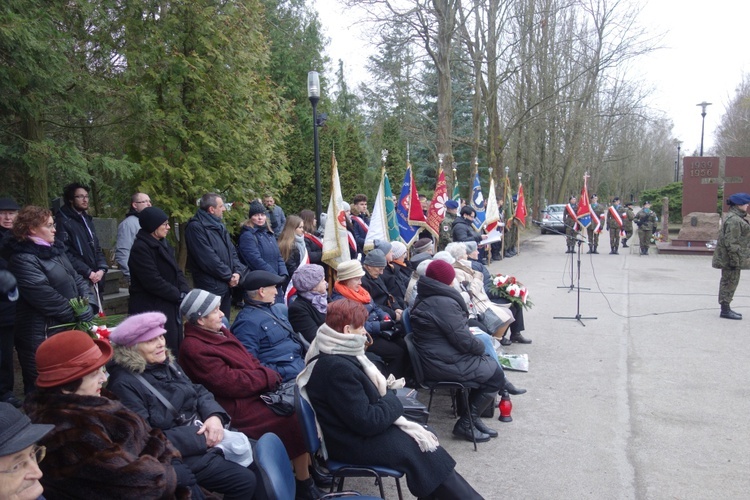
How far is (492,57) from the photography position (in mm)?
20375

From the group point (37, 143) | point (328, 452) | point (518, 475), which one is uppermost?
point (37, 143)

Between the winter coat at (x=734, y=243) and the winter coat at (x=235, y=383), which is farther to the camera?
the winter coat at (x=734, y=243)

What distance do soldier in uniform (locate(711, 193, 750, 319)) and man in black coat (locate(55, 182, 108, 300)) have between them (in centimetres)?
944

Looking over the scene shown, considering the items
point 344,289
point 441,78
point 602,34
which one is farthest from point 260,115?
point 602,34

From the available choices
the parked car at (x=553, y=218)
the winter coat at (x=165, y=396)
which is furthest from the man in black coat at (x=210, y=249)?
the parked car at (x=553, y=218)

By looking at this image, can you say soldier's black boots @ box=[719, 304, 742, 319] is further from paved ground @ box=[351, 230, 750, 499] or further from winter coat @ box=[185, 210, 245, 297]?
winter coat @ box=[185, 210, 245, 297]

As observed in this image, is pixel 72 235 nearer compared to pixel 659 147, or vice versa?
pixel 72 235

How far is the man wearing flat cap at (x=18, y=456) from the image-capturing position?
1.93 m

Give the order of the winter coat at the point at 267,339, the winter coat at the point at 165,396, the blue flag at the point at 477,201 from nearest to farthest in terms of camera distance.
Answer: the winter coat at the point at 165,396 < the winter coat at the point at 267,339 < the blue flag at the point at 477,201

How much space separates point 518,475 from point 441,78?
16.3 meters

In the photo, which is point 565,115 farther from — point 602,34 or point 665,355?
point 665,355

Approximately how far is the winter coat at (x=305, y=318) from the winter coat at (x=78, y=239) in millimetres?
2603

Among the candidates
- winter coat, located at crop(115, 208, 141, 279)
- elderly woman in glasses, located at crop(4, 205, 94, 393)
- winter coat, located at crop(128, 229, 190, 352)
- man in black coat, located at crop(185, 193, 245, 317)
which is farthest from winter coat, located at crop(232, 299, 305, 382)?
winter coat, located at crop(115, 208, 141, 279)

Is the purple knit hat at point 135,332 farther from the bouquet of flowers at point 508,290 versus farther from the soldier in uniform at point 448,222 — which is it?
the soldier in uniform at point 448,222
